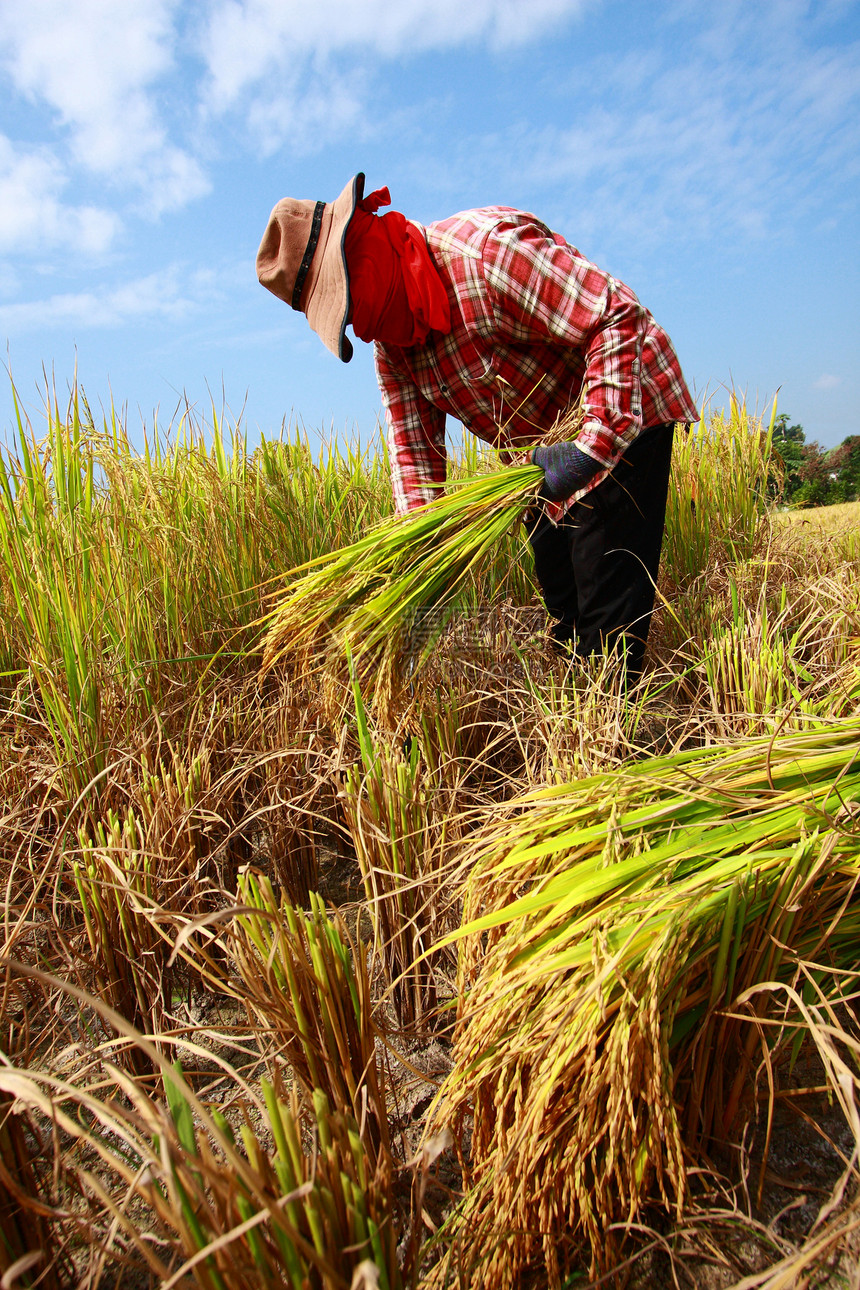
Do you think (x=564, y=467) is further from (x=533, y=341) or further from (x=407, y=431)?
(x=407, y=431)

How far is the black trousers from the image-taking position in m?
1.81

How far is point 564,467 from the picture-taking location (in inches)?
66.1

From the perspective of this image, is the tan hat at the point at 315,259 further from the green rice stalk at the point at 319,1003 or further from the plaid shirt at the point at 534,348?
the green rice stalk at the point at 319,1003

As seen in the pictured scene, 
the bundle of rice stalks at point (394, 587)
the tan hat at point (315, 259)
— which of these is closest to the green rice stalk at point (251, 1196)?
the bundle of rice stalks at point (394, 587)

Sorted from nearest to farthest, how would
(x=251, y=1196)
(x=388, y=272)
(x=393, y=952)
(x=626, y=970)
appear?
(x=251, y=1196), (x=626, y=970), (x=393, y=952), (x=388, y=272)

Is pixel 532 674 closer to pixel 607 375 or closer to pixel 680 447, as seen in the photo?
pixel 607 375

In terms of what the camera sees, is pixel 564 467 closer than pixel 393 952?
No

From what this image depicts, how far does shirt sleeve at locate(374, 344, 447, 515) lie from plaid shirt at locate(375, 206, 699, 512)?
0.04 metres

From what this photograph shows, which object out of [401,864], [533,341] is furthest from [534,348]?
[401,864]

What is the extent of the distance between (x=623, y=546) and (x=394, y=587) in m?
0.63

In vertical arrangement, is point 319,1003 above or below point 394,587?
below

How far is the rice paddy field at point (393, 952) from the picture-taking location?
2.38 ft

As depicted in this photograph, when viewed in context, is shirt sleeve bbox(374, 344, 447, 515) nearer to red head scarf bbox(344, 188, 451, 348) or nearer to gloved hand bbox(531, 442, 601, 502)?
red head scarf bbox(344, 188, 451, 348)

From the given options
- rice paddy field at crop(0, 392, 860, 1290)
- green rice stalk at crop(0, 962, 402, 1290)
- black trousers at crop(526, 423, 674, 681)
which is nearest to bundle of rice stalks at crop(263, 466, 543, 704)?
rice paddy field at crop(0, 392, 860, 1290)
